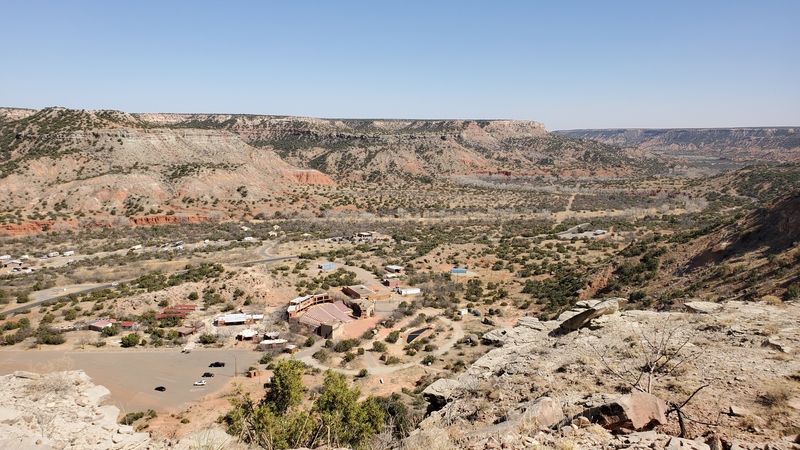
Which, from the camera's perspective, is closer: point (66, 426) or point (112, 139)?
point (66, 426)

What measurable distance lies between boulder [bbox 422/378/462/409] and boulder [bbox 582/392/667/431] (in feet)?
27.4

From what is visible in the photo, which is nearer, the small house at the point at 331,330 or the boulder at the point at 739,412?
the boulder at the point at 739,412

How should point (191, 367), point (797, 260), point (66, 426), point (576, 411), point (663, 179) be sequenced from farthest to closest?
point (663, 179) < point (191, 367) < point (797, 260) < point (66, 426) < point (576, 411)

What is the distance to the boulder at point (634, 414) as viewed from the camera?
352 inches

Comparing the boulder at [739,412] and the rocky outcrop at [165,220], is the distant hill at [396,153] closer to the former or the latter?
the rocky outcrop at [165,220]

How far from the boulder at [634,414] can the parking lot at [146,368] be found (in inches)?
834

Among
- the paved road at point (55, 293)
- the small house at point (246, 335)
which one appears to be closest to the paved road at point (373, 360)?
the small house at point (246, 335)

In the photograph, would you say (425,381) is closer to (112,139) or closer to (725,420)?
(725,420)

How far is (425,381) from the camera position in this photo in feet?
79.6

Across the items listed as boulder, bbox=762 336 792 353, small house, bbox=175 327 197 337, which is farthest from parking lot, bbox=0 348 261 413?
boulder, bbox=762 336 792 353

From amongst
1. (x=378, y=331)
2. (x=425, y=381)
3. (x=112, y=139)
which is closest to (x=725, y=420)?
(x=425, y=381)

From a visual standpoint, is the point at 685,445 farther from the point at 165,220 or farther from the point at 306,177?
the point at 306,177

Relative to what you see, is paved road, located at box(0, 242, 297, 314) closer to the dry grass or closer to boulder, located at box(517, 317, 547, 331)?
boulder, located at box(517, 317, 547, 331)

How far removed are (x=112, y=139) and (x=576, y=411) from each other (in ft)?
358
